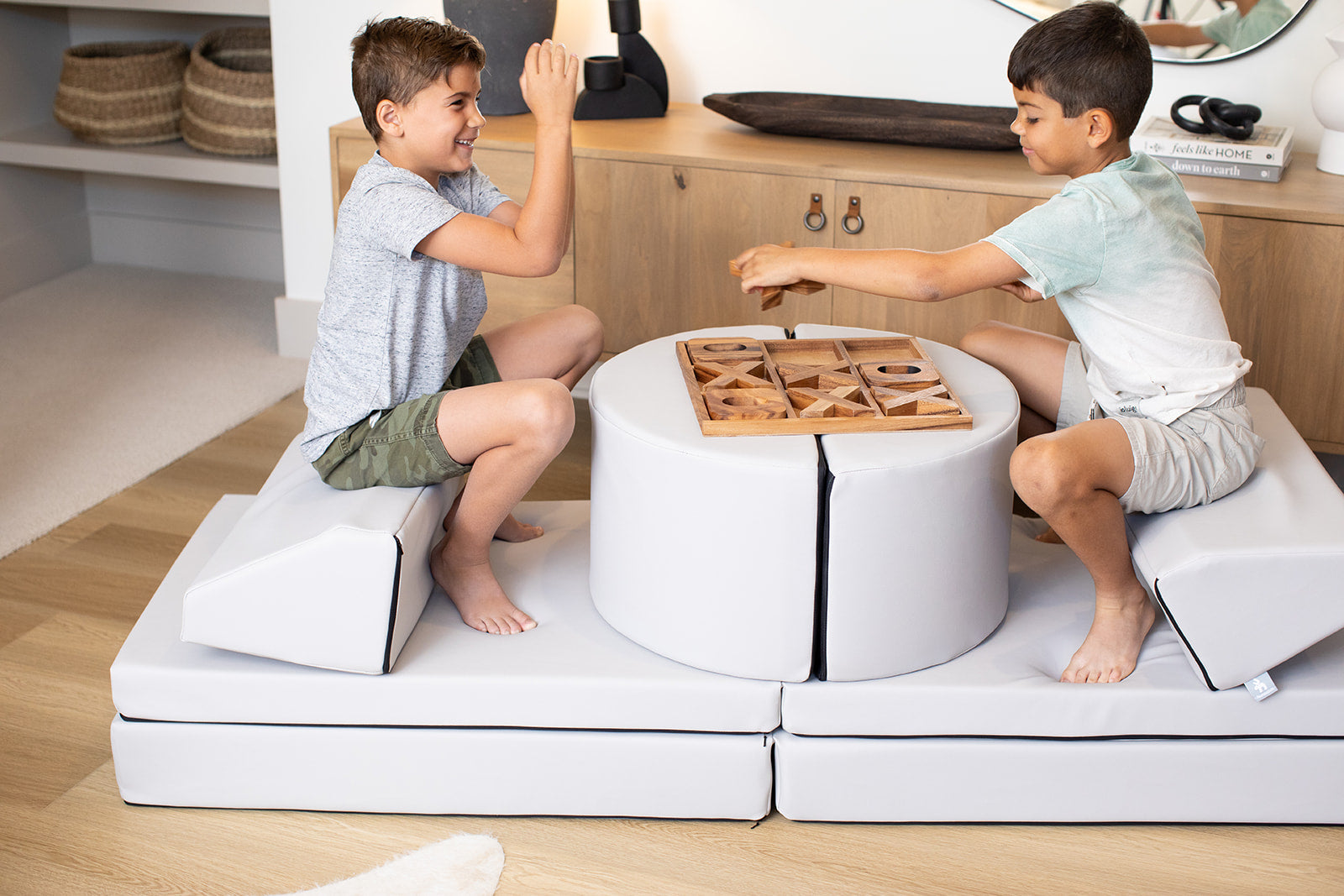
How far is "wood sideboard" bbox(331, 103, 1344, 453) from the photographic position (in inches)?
81.1

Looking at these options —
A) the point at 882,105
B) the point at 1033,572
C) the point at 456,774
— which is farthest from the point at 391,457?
the point at 882,105

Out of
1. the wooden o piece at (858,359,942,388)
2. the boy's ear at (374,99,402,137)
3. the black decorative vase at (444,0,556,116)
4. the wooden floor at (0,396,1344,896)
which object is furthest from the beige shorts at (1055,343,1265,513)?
the black decorative vase at (444,0,556,116)

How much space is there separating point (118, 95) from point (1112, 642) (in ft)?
9.34

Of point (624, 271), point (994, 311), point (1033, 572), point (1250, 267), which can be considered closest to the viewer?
point (1033, 572)

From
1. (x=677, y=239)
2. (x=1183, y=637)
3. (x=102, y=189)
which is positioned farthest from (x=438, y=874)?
(x=102, y=189)

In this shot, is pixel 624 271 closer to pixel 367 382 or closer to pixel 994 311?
pixel 994 311

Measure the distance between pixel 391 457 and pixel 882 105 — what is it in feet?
4.58

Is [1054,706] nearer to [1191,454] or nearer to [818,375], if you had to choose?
[1191,454]

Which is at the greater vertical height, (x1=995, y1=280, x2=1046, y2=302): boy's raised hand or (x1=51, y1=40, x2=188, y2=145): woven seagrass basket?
(x1=51, y1=40, x2=188, y2=145): woven seagrass basket

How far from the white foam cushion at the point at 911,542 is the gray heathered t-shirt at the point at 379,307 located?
0.60 m

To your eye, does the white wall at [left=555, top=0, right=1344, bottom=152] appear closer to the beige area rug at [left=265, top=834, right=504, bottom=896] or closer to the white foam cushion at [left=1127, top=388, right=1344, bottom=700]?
the white foam cushion at [left=1127, top=388, right=1344, bottom=700]

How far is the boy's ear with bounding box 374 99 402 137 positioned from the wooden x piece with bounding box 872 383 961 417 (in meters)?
0.72

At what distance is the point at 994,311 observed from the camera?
88.9 inches

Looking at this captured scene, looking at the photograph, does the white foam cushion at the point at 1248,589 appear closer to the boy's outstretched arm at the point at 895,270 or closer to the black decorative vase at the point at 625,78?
the boy's outstretched arm at the point at 895,270
